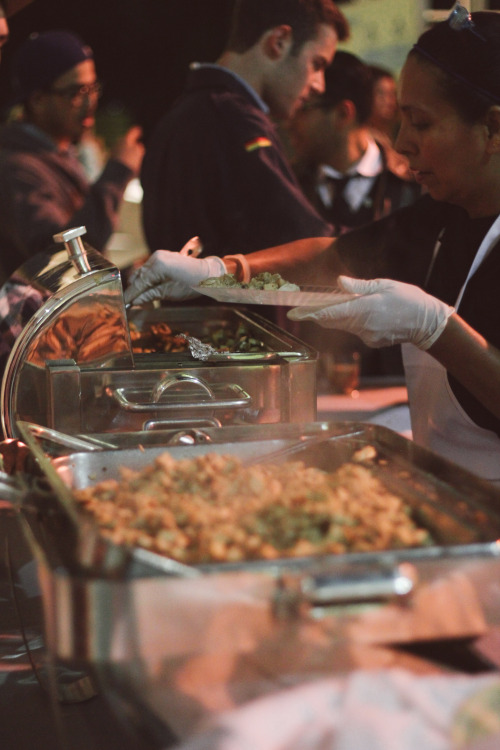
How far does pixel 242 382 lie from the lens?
1.28m

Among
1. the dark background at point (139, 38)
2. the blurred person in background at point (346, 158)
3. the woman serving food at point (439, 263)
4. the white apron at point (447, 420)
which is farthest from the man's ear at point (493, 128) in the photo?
the dark background at point (139, 38)

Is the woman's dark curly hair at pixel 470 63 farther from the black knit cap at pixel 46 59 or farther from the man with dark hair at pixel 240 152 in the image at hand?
the black knit cap at pixel 46 59

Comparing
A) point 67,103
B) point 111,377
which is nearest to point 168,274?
point 111,377

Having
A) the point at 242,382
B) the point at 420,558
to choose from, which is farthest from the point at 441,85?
the point at 420,558

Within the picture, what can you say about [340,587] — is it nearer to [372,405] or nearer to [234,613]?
[234,613]

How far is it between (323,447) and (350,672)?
395mm

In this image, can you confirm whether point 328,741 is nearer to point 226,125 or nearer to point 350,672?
point 350,672

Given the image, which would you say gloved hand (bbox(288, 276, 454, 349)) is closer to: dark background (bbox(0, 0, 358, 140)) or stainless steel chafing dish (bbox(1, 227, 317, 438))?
stainless steel chafing dish (bbox(1, 227, 317, 438))

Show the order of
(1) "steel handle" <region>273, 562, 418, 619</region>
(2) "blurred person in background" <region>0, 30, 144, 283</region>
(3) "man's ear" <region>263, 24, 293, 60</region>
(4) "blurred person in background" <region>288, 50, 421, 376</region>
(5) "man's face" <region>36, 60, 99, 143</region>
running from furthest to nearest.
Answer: (4) "blurred person in background" <region>288, 50, 421, 376</region> → (5) "man's face" <region>36, 60, 99, 143</region> → (2) "blurred person in background" <region>0, 30, 144, 283</region> → (3) "man's ear" <region>263, 24, 293, 60</region> → (1) "steel handle" <region>273, 562, 418, 619</region>

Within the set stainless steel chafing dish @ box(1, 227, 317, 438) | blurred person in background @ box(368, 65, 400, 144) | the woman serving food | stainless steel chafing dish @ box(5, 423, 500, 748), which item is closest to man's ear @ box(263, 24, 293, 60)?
the woman serving food

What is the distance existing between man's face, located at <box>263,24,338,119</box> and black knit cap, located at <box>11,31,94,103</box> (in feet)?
3.28

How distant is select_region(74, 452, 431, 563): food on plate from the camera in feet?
2.44

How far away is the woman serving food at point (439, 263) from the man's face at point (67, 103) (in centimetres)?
152

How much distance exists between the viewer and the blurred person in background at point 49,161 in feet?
9.03
